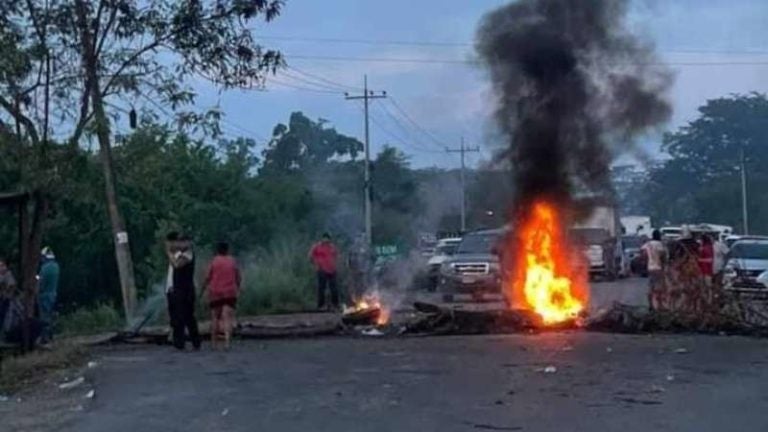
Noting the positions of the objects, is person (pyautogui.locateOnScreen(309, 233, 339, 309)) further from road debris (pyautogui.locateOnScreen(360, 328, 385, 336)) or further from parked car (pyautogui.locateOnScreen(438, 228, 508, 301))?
road debris (pyautogui.locateOnScreen(360, 328, 385, 336))

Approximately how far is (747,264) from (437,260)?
9.57 m

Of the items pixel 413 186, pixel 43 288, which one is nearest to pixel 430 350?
pixel 43 288

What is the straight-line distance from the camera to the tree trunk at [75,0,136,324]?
2125 cm

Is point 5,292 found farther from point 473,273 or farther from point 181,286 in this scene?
point 473,273

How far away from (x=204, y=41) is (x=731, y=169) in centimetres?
6988

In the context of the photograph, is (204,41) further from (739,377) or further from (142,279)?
(142,279)

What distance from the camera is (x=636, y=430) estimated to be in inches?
444

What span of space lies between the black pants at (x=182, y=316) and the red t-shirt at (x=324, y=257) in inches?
370

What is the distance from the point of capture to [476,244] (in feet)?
113

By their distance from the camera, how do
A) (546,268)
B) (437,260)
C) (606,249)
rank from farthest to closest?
(606,249)
(437,260)
(546,268)

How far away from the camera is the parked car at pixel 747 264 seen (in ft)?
92.4

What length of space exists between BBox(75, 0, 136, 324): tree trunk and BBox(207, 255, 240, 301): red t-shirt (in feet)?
10.5

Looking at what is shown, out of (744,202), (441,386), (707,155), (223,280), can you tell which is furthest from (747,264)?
(707,155)

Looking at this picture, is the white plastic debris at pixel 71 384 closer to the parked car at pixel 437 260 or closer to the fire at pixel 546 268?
the fire at pixel 546 268
